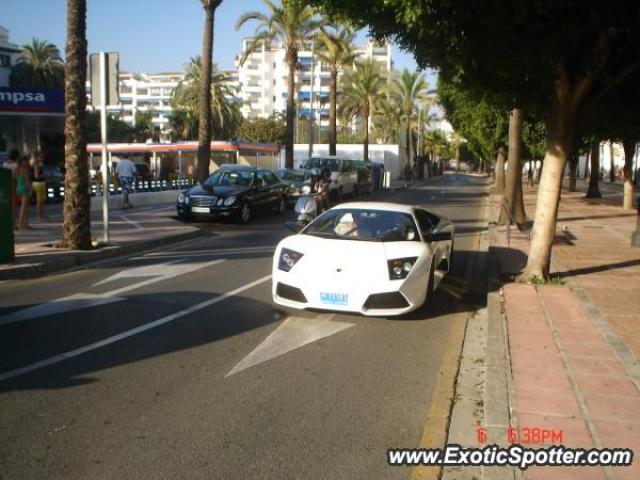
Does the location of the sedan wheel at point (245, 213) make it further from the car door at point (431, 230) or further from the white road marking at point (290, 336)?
the white road marking at point (290, 336)

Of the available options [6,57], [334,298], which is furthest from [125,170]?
[6,57]

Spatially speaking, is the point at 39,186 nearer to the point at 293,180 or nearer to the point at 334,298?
the point at 293,180

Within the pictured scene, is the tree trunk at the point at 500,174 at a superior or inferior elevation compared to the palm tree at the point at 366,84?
inferior

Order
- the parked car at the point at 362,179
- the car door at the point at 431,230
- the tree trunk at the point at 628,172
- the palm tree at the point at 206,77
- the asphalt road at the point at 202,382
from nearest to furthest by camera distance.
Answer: the asphalt road at the point at 202,382 → the car door at the point at 431,230 → the palm tree at the point at 206,77 → the tree trunk at the point at 628,172 → the parked car at the point at 362,179

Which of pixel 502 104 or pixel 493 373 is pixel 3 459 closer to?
pixel 493 373

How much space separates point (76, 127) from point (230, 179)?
305 inches

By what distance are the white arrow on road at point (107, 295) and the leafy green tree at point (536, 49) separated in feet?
15.4

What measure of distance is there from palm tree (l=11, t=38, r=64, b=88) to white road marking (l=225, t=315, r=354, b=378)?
50.9 metres

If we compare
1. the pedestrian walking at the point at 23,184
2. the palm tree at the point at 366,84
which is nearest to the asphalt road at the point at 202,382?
the pedestrian walking at the point at 23,184

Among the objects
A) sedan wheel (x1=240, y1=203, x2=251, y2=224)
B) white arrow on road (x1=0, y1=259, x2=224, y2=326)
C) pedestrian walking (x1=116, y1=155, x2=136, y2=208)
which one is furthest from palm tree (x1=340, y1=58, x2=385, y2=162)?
white arrow on road (x1=0, y1=259, x2=224, y2=326)

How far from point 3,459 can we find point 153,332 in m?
2.84

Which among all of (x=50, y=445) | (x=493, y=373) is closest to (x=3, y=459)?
(x=50, y=445)

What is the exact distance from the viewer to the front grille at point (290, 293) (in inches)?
279

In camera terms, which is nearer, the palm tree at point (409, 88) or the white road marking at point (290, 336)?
the white road marking at point (290, 336)
